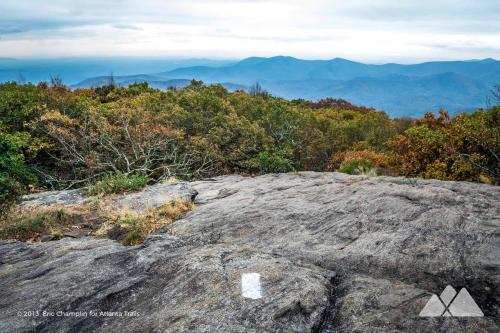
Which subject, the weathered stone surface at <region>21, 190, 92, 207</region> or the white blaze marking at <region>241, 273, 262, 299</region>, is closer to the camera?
the white blaze marking at <region>241, 273, 262, 299</region>

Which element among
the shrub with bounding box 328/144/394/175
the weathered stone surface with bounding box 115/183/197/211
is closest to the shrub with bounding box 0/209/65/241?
the weathered stone surface with bounding box 115/183/197/211

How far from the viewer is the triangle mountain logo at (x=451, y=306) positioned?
15.0 ft

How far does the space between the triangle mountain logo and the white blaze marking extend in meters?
1.97

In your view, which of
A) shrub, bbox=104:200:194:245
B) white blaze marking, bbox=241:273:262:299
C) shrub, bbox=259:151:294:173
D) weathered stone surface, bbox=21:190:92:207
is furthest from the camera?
shrub, bbox=259:151:294:173

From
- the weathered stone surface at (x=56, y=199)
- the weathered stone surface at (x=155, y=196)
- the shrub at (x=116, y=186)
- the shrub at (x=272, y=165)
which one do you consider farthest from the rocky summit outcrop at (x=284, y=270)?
the shrub at (x=272, y=165)

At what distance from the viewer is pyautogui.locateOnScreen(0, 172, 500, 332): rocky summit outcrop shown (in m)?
4.81

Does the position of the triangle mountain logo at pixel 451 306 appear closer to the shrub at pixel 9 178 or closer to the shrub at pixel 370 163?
the shrub at pixel 9 178

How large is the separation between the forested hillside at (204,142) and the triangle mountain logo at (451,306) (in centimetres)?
1023

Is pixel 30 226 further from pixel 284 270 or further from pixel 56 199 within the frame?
pixel 284 270

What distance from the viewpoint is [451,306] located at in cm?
470

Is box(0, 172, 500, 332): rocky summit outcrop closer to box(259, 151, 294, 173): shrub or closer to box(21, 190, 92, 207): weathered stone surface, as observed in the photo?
box(21, 190, 92, 207): weathered stone surface

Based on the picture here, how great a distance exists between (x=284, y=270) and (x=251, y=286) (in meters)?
0.61

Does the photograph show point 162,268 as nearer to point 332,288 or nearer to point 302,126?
point 332,288

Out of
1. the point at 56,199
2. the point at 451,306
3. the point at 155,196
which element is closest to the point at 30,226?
the point at 56,199
